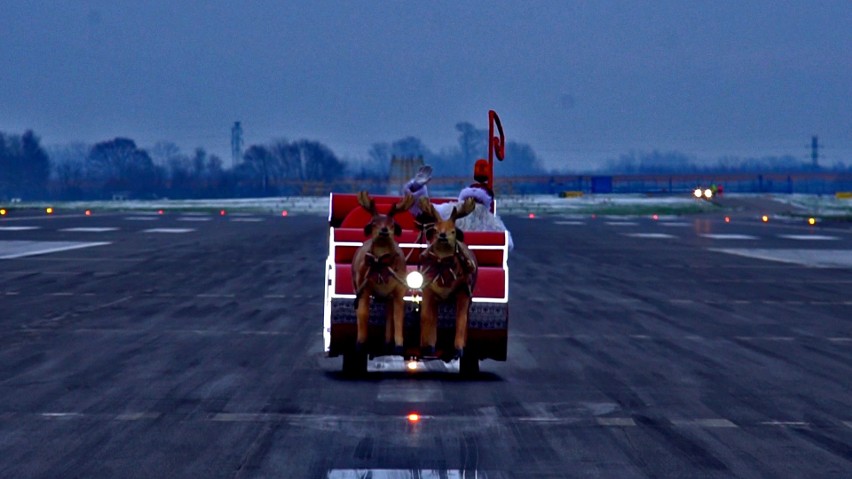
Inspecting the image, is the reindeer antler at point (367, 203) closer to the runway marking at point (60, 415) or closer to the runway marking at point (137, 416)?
the runway marking at point (137, 416)

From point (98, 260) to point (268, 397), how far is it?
24.2m

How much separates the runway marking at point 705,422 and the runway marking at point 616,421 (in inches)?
16.1

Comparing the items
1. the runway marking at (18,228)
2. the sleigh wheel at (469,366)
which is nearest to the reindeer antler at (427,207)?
the sleigh wheel at (469,366)

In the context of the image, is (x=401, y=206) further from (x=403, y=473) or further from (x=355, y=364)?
(x=403, y=473)

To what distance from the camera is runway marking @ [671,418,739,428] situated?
37.0ft

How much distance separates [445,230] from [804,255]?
3132 cm

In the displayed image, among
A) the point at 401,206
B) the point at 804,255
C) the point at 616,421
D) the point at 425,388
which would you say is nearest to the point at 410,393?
the point at 425,388

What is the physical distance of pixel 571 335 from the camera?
60.2 ft

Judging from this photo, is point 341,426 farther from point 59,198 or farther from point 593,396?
point 59,198

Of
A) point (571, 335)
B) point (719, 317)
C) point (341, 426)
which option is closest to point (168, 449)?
point (341, 426)

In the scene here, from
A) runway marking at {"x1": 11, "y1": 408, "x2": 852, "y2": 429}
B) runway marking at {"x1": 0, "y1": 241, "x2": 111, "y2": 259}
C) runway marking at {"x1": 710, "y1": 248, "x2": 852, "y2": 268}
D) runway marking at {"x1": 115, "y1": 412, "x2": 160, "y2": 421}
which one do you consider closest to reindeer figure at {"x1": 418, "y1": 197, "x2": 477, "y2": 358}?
runway marking at {"x1": 11, "y1": 408, "x2": 852, "y2": 429}

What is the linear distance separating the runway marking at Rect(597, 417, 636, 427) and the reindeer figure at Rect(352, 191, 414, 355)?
244 centimetres

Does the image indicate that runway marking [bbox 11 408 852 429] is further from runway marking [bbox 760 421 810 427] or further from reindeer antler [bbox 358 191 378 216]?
reindeer antler [bbox 358 191 378 216]

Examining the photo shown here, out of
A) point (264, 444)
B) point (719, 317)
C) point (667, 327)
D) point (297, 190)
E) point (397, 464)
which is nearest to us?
point (397, 464)
